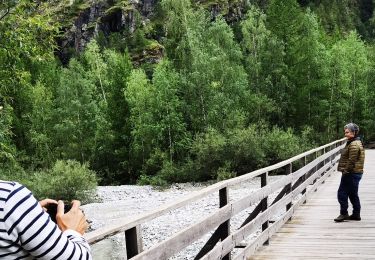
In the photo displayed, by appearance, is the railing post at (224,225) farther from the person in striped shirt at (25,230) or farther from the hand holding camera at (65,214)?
the person in striped shirt at (25,230)

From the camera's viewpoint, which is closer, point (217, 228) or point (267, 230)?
point (217, 228)

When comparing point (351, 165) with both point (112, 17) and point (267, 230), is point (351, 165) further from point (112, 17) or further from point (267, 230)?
point (112, 17)

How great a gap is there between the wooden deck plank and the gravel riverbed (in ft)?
7.95

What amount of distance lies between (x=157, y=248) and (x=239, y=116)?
32.9 metres

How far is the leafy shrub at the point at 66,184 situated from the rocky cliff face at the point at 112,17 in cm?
6358

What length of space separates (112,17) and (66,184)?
73.9 metres

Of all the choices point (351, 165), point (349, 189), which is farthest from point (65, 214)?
point (349, 189)

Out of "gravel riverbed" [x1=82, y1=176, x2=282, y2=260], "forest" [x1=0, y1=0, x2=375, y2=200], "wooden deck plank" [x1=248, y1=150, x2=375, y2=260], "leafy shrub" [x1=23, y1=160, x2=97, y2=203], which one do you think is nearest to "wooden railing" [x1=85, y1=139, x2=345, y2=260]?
"wooden deck plank" [x1=248, y1=150, x2=375, y2=260]

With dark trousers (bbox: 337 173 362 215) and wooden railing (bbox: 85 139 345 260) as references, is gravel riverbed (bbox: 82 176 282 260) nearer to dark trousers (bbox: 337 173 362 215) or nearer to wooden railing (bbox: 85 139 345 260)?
wooden railing (bbox: 85 139 345 260)

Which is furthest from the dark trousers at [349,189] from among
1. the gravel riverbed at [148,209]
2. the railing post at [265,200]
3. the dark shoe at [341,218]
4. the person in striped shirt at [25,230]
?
the person in striped shirt at [25,230]

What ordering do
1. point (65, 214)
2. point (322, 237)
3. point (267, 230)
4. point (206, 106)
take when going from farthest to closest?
1. point (206, 106)
2. point (322, 237)
3. point (267, 230)
4. point (65, 214)

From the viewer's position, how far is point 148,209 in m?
19.0

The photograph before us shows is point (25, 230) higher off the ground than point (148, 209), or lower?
higher

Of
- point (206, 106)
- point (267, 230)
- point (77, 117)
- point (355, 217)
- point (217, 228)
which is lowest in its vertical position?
point (355, 217)
